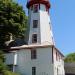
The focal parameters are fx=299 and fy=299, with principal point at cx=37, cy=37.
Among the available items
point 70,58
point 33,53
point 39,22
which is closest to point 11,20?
point 39,22

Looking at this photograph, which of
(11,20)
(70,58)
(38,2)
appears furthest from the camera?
(70,58)

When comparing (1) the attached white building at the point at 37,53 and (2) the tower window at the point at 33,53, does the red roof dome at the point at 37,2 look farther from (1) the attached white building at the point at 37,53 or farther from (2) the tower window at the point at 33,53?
(2) the tower window at the point at 33,53

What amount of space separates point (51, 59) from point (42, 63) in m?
1.26

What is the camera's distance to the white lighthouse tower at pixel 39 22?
41219 mm

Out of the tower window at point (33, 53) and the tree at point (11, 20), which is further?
the tree at point (11, 20)

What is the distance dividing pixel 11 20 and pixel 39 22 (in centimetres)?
429

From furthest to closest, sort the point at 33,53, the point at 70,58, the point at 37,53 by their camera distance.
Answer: the point at 70,58 → the point at 33,53 → the point at 37,53

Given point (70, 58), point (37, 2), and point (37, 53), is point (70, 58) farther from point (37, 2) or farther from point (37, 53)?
point (37, 53)

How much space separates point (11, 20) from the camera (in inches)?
1711

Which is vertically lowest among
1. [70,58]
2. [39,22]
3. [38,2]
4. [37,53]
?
[37,53]

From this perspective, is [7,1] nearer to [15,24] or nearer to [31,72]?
[15,24]

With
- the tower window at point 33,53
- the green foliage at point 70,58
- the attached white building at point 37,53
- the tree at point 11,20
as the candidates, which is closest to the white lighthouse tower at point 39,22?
the attached white building at point 37,53

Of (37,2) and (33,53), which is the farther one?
(37,2)

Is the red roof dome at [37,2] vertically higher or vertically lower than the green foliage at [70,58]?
higher
